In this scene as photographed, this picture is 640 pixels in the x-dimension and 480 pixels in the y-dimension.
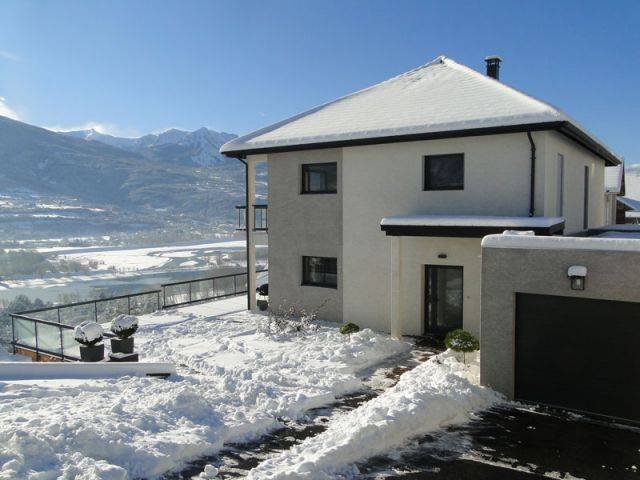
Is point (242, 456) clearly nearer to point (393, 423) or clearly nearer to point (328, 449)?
point (328, 449)

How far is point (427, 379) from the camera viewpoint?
810 centimetres

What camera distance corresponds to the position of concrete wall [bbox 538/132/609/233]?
11.2m

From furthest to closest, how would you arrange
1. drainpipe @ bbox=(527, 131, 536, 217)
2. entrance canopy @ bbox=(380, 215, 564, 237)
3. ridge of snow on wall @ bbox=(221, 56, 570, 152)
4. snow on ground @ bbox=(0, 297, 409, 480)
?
ridge of snow on wall @ bbox=(221, 56, 570, 152) < drainpipe @ bbox=(527, 131, 536, 217) < entrance canopy @ bbox=(380, 215, 564, 237) < snow on ground @ bbox=(0, 297, 409, 480)

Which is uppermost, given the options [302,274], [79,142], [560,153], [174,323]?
[79,142]

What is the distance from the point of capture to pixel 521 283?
25.4 feet

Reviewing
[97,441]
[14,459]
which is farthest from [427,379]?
[14,459]

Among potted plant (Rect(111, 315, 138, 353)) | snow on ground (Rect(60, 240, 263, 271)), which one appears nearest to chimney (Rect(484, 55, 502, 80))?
potted plant (Rect(111, 315, 138, 353))

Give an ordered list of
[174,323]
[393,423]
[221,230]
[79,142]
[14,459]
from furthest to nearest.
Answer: [79,142] < [221,230] < [174,323] < [393,423] < [14,459]

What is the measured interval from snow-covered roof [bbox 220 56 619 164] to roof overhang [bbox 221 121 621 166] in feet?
0.09

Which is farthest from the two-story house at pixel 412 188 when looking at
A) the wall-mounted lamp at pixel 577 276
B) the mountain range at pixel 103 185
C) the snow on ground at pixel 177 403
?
the mountain range at pixel 103 185

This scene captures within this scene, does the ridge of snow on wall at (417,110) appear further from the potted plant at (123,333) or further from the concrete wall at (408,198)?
the potted plant at (123,333)

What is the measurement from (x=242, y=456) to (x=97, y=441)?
169 centimetres

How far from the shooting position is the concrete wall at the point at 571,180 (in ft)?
36.7

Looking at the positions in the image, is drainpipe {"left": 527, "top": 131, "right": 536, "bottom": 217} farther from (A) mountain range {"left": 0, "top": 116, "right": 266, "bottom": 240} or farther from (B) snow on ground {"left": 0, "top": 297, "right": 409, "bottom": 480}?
(A) mountain range {"left": 0, "top": 116, "right": 266, "bottom": 240}
